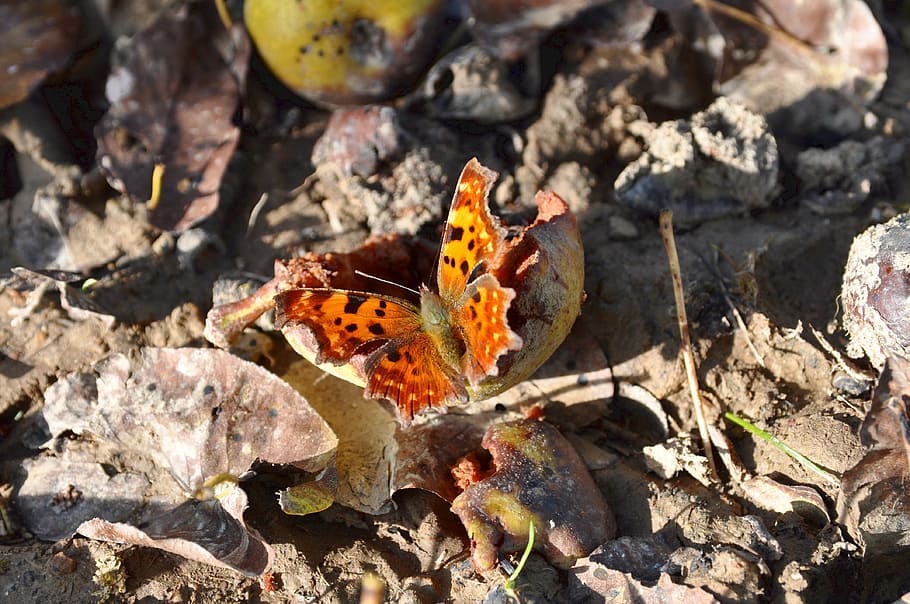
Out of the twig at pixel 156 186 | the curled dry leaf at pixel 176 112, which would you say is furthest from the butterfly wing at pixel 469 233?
the twig at pixel 156 186

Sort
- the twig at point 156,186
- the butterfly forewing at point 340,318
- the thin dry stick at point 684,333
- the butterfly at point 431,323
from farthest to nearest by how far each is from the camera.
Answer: the twig at point 156,186, the thin dry stick at point 684,333, the butterfly forewing at point 340,318, the butterfly at point 431,323

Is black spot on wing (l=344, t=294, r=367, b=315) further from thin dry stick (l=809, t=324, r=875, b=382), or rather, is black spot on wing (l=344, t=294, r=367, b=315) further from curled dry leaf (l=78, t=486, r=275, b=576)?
thin dry stick (l=809, t=324, r=875, b=382)

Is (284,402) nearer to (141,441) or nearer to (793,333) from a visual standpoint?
(141,441)

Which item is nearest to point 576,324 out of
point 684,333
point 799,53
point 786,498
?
point 684,333

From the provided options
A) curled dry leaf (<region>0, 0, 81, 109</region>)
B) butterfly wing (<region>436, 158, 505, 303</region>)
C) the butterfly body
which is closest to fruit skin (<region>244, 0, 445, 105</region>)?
curled dry leaf (<region>0, 0, 81, 109</region>)

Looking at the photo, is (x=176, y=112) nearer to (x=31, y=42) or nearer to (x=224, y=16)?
(x=224, y=16)

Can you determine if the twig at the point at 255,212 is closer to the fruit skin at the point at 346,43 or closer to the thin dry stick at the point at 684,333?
the fruit skin at the point at 346,43

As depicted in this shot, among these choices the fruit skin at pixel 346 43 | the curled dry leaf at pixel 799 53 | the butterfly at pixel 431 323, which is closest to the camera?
the butterfly at pixel 431 323
